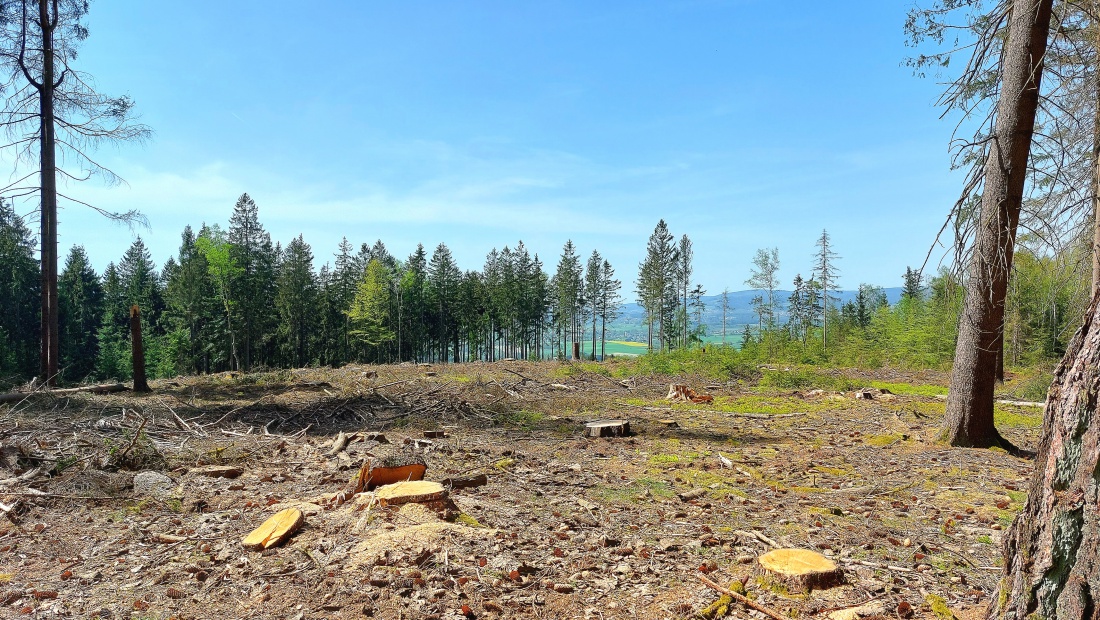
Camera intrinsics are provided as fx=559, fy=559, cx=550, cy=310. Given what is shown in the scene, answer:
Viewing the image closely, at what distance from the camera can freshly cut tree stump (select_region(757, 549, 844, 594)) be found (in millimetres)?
3479

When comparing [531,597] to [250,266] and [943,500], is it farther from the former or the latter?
[250,266]

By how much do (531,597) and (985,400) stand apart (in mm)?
6756

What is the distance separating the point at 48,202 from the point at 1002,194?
61.8 ft

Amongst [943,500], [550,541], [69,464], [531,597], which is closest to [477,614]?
[531,597]

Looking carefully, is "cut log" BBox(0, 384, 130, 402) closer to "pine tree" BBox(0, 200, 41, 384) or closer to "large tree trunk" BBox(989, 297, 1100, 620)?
"large tree trunk" BBox(989, 297, 1100, 620)

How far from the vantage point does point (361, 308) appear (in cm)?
4688

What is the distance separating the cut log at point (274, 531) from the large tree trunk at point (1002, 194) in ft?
25.7

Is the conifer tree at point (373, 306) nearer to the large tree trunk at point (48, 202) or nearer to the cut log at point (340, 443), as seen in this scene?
the large tree trunk at point (48, 202)

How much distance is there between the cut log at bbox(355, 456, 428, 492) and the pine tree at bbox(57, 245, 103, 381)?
53.4 metres

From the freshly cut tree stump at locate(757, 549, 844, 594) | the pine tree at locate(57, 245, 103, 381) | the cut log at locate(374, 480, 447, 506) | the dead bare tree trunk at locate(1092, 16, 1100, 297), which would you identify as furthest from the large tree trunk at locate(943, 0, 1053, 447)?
the pine tree at locate(57, 245, 103, 381)

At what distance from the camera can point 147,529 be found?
4766 millimetres

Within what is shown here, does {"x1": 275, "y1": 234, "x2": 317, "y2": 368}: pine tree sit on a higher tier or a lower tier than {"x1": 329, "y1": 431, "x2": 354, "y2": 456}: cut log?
higher

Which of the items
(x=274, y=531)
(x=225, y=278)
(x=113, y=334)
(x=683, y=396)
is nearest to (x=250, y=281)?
(x=225, y=278)

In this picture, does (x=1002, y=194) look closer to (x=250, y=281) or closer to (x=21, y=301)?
(x=250, y=281)
